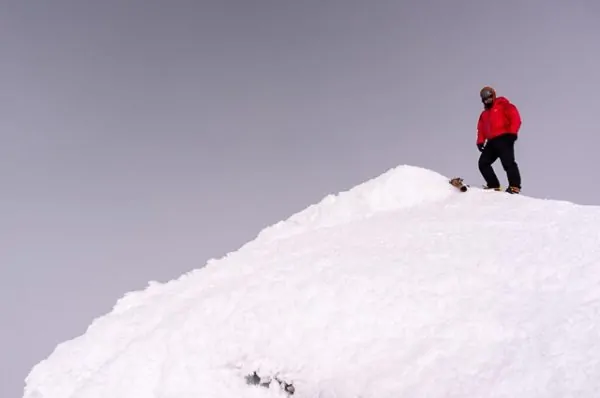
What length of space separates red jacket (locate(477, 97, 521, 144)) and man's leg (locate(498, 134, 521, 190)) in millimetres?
159

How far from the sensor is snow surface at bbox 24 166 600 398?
3.69 metres

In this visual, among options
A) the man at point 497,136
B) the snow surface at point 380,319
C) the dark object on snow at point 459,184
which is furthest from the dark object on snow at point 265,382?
the man at point 497,136

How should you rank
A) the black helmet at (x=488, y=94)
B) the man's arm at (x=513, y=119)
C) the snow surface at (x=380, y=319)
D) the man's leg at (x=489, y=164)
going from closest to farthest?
the snow surface at (x=380, y=319), the man's arm at (x=513, y=119), the black helmet at (x=488, y=94), the man's leg at (x=489, y=164)

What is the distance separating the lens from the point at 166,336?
5289 millimetres

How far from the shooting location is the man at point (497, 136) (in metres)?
8.64

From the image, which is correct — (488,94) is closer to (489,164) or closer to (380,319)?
(489,164)

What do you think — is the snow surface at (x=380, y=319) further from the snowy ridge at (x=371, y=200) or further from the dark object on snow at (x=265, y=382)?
the snowy ridge at (x=371, y=200)

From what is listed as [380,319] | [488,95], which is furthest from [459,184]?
[380,319]

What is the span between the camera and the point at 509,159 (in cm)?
864

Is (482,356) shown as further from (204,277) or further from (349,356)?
(204,277)

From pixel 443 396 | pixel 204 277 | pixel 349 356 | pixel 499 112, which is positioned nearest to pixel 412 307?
pixel 349 356

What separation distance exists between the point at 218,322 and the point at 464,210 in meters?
4.42

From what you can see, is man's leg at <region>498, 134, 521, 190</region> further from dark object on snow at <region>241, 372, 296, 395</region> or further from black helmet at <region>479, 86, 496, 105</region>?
dark object on snow at <region>241, 372, 296, 395</region>

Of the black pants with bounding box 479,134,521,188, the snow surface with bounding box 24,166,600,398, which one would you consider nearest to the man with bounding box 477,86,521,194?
the black pants with bounding box 479,134,521,188
